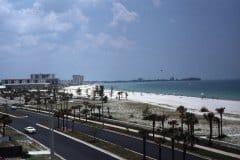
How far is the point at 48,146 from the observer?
64.7 meters

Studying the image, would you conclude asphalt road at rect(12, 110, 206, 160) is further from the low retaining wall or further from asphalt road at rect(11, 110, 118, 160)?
the low retaining wall

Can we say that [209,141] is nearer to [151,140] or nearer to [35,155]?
[151,140]

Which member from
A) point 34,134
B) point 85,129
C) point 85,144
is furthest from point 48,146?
point 85,129

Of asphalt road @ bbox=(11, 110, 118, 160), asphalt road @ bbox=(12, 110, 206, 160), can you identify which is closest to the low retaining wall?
asphalt road @ bbox=(11, 110, 118, 160)

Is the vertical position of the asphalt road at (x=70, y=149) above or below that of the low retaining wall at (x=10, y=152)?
below

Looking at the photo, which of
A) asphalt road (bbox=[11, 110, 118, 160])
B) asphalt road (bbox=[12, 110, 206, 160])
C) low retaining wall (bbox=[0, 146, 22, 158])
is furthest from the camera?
asphalt road (bbox=[12, 110, 206, 160])

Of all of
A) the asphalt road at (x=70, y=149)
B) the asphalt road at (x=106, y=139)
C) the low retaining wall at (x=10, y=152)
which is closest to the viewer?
the low retaining wall at (x=10, y=152)

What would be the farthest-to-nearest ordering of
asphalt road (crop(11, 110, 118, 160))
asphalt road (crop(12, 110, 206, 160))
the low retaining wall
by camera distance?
asphalt road (crop(12, 110, 206, 160)) < asphalt road (crop(11, 110, 118, 160)) < the low retaining wall

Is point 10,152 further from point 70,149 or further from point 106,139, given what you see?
point 106,139

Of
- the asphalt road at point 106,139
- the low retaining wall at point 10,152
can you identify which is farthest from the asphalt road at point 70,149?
the low retaining wall at point 10,152

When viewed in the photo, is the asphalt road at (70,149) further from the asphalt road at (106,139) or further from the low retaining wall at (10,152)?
the low retaining wall at (10,152)

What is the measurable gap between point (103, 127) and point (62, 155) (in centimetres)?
2945

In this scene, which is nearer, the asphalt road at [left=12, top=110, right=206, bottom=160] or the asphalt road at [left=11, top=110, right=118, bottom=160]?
the asphalt road at [left=11, top=110, right=118, bottom=160]

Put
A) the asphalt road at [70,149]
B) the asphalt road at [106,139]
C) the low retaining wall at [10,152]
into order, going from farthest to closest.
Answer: the asphalt road at [106,139] → the asphalt road at [70,149] → the low retaining wall at [10,152]
